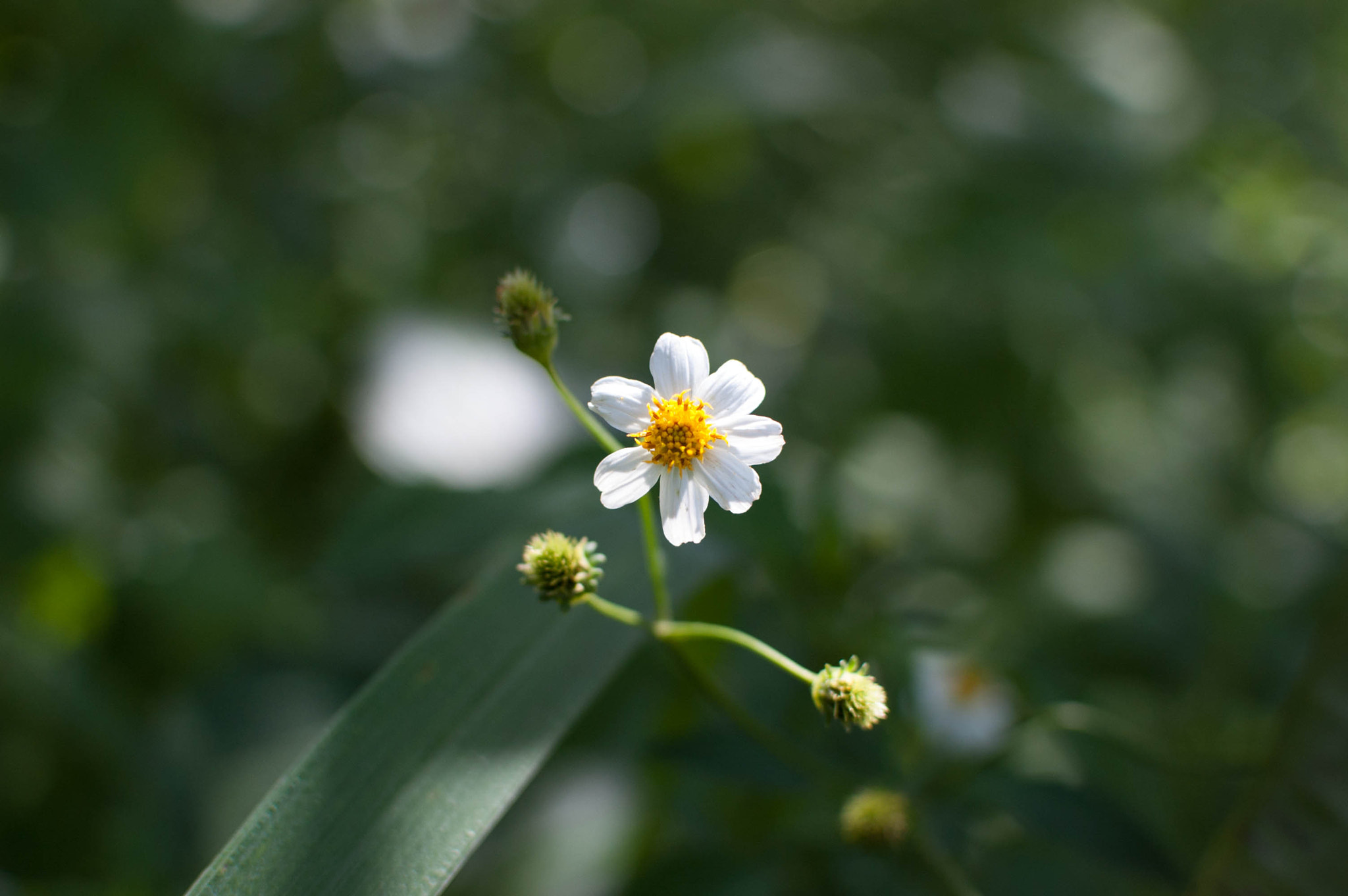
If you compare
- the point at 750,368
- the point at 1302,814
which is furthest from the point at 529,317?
the point at 750,368

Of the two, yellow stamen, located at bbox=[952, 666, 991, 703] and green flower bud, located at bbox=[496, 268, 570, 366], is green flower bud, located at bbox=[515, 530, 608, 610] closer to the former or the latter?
green flower bud, located at bbox=[496, 268, 570, 366]

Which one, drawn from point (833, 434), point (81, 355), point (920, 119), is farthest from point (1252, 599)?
point (81, 355)

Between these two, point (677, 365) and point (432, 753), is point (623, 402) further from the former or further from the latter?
point (432, 753)

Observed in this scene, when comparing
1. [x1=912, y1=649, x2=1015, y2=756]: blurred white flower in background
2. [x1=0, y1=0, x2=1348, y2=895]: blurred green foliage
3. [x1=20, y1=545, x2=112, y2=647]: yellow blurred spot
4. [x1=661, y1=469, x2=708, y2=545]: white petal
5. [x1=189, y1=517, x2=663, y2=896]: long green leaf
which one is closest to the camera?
[x1=189, y1=517, x2=663, y2=896]: long green leaf

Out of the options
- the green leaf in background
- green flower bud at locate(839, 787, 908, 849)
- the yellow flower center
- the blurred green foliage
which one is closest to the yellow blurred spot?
the blurred green foliage

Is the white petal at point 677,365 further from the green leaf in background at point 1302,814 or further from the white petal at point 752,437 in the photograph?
the green leaf in background at point 1302,814

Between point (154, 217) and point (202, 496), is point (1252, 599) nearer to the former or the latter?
point (202, 496)
